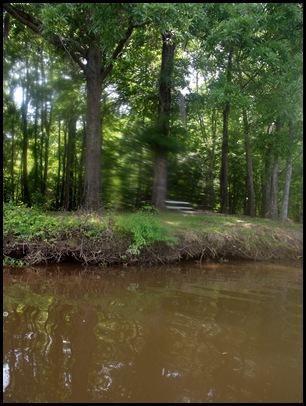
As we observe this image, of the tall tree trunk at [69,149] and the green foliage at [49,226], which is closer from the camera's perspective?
the green foliage at [49,226]

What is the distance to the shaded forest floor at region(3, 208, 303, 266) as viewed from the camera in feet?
24.6

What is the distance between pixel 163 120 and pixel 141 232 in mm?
5171

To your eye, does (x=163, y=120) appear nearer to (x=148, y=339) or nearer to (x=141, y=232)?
(x=141, y=232)

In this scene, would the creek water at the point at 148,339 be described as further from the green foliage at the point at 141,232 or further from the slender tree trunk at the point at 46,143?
the slender tree trunk at the point at 46,143

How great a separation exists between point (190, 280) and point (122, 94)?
9.01 metres

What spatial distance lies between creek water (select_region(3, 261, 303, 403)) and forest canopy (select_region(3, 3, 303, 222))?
4244 mm

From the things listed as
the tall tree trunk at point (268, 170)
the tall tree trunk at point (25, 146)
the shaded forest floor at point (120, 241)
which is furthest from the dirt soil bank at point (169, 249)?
the tall tree trunk at point (25, 146)

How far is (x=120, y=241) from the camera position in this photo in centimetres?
795

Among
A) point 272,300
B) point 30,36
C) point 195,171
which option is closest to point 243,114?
point 195,171

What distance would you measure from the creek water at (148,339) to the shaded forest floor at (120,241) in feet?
2.33

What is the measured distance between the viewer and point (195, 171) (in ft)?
49.1

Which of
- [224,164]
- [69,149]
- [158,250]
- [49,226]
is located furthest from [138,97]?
[49,226]

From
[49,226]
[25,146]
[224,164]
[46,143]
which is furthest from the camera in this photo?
[46,143]

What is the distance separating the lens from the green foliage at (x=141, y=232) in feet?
25.7
